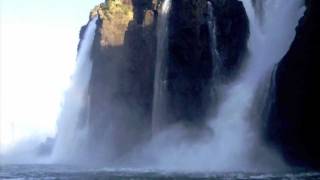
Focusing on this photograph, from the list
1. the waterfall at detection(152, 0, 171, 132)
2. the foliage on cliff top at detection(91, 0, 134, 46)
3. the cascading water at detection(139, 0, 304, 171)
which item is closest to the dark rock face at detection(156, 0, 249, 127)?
the waterfall at detection(152, 0, 171, 132)

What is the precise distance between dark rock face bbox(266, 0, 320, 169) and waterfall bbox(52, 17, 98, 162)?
142 feet

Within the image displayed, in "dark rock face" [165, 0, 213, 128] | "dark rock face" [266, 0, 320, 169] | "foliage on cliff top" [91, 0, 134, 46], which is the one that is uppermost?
"foliage on cliff top" [91, 0, 134, 46]

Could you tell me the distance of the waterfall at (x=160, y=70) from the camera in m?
77.6

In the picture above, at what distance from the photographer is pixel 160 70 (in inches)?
3123

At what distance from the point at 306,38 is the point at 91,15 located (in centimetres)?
5344

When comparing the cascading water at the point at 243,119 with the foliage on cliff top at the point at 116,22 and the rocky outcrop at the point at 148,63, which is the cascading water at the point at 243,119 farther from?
the foliage on cliff top at the point at 116,22

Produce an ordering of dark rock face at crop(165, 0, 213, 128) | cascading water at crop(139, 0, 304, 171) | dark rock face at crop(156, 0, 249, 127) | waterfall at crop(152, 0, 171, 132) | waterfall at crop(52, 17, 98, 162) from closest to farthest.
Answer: cascading water at crop(139, 0, 304, 171), dark rock face at crop(156, 0, 249, 127), dark rock face at crop(165, 0, 213, 128), waterfall at crop(152, 0, 171, 132), waterfall at crop(52, 17, 98, 162)

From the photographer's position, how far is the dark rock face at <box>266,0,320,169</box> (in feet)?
187

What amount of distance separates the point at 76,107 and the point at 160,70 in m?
28.0

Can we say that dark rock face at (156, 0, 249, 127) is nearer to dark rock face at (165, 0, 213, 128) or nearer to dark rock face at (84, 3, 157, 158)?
dark rock face at (165, 0, 213, 128)

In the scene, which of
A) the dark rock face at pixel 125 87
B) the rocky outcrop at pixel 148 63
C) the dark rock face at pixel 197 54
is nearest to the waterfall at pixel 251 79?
the dark rock face at pixel 197 54

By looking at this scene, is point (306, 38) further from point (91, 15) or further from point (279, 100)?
point (91, 15)

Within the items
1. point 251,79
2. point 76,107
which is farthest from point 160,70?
point 76,107

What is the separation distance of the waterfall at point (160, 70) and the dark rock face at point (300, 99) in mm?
19570
